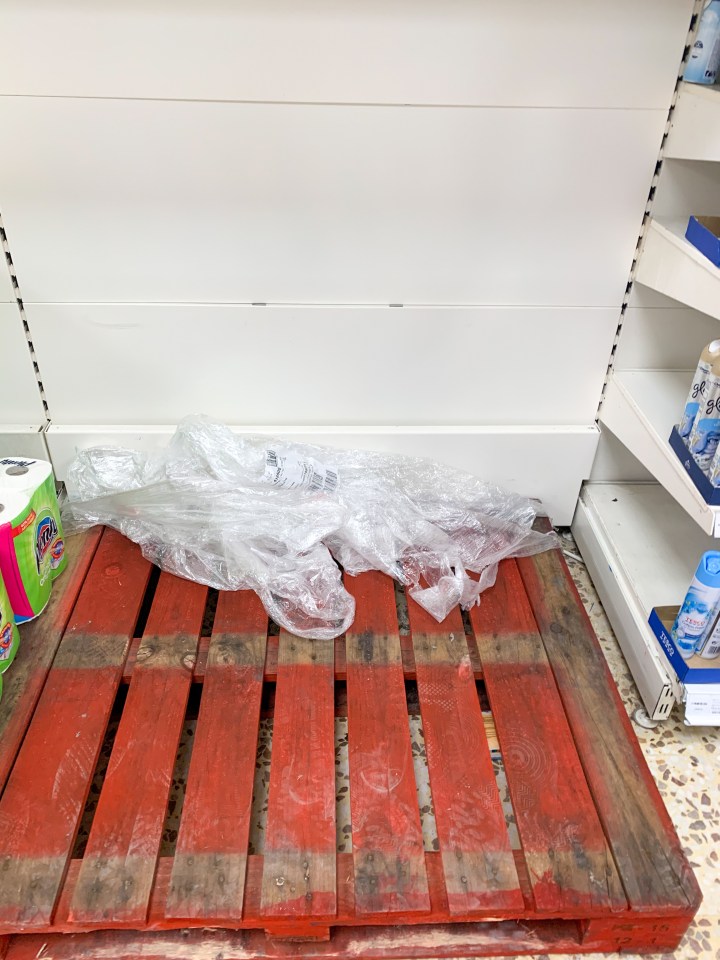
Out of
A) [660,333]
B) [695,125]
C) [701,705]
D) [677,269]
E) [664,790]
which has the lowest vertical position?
[664,790]

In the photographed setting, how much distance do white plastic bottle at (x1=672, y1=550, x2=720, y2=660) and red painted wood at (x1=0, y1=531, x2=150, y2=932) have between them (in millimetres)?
1068

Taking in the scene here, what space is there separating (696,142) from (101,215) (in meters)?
1.16

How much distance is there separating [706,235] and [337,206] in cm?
71

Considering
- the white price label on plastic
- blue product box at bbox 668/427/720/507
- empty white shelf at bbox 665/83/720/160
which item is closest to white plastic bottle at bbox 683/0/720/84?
empty white shelf at bbox 665/83/720/160

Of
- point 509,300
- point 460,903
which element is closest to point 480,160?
point 509,300

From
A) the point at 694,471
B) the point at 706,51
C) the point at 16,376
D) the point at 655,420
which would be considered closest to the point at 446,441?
the point at 655,420

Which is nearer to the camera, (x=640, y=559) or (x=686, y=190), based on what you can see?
(x=686, y=190)

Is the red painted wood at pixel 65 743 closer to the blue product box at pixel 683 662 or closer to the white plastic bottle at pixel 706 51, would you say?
the blue product box at pixel 683 662

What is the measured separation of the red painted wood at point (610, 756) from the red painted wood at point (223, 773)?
59cm

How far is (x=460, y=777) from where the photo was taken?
4.10 ft

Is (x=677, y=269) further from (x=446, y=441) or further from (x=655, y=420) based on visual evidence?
(x=446, y=441)

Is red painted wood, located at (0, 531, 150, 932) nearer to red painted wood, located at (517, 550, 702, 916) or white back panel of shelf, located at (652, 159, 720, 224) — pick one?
red painted wood, located at (517, 550, 702, 916)

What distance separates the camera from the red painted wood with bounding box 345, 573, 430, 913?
110cm

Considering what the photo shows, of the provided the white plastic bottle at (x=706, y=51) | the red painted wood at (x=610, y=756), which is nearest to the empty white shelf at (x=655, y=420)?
the red painted wood at (x=610, y=756)
